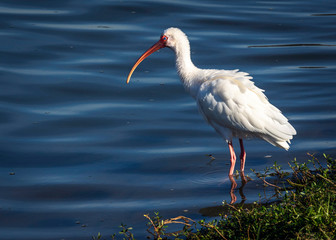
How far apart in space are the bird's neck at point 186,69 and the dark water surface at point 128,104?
102cm

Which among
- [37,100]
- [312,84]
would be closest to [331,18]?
[312,84]

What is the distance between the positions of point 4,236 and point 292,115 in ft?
18.8

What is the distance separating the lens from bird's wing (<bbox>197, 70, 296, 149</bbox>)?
27.6 feet

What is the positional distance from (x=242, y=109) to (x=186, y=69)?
122cm

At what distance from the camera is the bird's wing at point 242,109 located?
332 inches

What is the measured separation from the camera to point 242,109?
852 centimetres

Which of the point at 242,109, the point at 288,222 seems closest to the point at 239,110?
the point at 242,109

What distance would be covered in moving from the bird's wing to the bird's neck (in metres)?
0.37

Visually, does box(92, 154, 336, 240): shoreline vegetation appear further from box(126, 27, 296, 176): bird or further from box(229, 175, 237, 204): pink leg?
box(126, 27, 296, 176): bird

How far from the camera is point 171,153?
376 inches

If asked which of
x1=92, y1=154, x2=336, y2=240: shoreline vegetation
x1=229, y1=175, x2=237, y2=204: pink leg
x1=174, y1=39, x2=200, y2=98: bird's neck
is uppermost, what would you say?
x1=174, y1=39, x2=200, y2=98: bird's neck

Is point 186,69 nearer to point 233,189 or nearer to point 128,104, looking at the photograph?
point 233,189

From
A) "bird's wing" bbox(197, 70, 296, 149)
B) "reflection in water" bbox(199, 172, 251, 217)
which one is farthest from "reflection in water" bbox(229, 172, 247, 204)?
"bird's wing" bbox(197, 70, 296, 149)

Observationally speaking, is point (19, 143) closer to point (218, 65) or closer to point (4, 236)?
point (4, 236)
